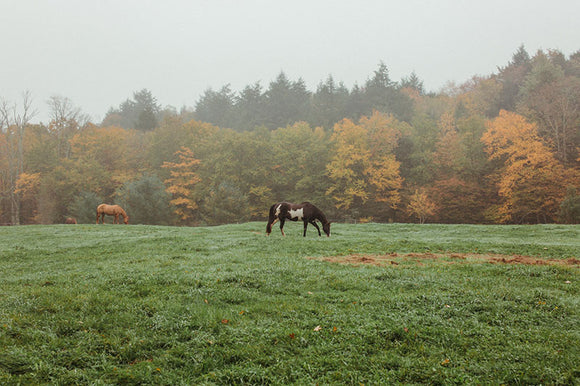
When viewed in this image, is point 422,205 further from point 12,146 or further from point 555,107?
point 12,146

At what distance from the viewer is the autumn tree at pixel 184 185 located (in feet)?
156

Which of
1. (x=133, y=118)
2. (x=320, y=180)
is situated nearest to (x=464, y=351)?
(x=320, y=180)

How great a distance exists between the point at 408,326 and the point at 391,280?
304cm

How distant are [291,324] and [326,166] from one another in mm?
40960

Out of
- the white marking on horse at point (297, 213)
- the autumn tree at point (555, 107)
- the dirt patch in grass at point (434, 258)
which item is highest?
the autumn tree at point (555, 107)

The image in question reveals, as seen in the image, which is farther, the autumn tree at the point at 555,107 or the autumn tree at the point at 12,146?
the autumn tree at the point at 12,146

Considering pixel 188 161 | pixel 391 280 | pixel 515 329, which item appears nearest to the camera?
pixel 515 329

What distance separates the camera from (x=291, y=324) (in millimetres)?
5660

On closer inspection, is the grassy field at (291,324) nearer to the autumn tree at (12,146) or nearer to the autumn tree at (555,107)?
the autumn tree at (555,107)

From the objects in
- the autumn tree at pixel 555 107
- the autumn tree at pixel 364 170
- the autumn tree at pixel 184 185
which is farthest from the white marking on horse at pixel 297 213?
the autumn tree at pixel 555 107

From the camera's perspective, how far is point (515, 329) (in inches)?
209

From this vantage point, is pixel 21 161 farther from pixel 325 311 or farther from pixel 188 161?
pixel 325 311

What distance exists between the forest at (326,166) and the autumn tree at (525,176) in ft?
0.46

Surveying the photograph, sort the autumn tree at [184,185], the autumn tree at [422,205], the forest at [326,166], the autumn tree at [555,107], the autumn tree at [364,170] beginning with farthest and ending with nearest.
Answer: the autumn tree at [184,185]
the autumn tree at [364,170]
the autumn tree at [422,205]
the autumn tree at [555,107]
the forest at [326,166]
